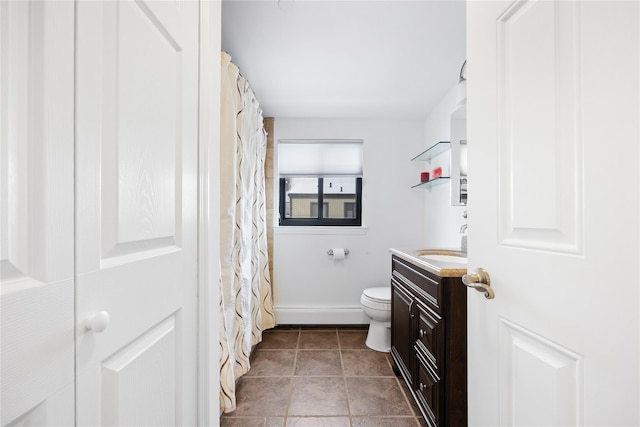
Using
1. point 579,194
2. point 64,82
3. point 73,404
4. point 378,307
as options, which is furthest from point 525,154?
point 378,307

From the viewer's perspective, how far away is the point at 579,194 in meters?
0.57

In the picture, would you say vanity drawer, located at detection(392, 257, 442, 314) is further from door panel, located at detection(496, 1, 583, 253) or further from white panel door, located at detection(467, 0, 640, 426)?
door panel, located at detection(496, 1, 583, 253)

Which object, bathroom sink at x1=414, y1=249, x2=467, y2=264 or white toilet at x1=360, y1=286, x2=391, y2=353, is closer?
bathroom sink at x1=414, y1=249, x2=467, y2=264

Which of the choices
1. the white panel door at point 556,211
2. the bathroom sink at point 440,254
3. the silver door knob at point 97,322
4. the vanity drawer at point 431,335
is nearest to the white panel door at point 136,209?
the silver door knob at point 97,322

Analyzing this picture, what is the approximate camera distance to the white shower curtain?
1661mm

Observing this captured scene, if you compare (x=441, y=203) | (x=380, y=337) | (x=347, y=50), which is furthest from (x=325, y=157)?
(x=380, y=337)

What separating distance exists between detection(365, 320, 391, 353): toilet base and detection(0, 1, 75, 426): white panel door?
7.68 feet

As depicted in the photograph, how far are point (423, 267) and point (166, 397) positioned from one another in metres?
1.24

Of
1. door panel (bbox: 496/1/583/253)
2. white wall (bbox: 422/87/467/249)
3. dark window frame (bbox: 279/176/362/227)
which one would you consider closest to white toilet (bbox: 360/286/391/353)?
white wall (bbox: 422/87/467/249)

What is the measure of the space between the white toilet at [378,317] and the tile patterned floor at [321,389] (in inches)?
3.0

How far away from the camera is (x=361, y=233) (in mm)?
3107

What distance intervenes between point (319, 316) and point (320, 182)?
1.40 m

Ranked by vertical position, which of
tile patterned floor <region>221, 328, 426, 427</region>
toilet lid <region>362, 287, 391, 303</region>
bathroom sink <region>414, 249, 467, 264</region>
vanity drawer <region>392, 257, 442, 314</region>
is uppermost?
bathroom sink <region>414, 249, 467, 264</region>

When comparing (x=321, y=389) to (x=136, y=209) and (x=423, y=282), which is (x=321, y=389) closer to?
(x=423, y=282)
